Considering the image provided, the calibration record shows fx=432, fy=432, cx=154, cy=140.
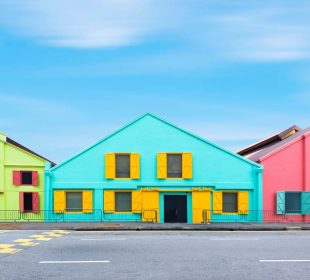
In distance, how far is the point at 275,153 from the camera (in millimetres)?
28250

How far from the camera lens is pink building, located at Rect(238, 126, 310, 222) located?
27766mm

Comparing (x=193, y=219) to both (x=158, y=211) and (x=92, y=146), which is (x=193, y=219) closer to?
(x=158, y=211)

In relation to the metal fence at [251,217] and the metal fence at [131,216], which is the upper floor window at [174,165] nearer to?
the metal fence at [131,216]

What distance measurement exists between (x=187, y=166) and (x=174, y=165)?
0.88 m

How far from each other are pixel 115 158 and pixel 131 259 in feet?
54.5

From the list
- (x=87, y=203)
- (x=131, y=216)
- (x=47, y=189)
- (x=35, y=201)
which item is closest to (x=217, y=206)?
(x=131, y=216)

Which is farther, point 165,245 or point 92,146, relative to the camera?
point 92,146

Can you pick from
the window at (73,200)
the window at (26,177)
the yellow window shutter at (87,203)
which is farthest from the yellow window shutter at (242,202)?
the window at (26,177)

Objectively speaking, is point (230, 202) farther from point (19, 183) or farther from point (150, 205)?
point (19, 183)

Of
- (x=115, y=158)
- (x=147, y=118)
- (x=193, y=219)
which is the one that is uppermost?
(x=147, y=118)

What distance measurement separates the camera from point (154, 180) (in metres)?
27.8

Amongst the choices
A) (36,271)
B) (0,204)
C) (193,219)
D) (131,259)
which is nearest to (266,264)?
(131,259)

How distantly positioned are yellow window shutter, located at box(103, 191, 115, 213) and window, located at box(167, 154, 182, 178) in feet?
12.7

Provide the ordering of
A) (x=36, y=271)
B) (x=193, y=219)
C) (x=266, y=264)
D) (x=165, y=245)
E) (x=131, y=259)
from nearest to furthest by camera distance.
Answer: (x=36, y=271), (x=266, y=264), (x=131, y=259), (x=165, y=245), (x=193, y=219)
